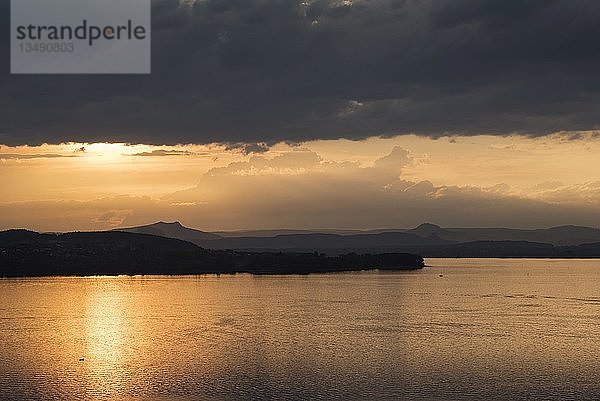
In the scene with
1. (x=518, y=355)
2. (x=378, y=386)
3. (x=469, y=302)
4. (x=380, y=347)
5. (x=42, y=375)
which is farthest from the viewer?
(x=469, y=302)

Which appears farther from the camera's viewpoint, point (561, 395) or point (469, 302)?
point (469, 302)

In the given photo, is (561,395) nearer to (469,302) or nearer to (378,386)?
(378,386)

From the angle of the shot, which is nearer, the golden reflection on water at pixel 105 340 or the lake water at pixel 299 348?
the lake water at pixel 299 348

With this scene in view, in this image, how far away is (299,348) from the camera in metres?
62.8

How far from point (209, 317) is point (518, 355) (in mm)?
40236

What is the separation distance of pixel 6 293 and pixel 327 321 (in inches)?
2778

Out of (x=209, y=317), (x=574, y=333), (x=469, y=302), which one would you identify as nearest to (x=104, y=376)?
(x=209, y=317)

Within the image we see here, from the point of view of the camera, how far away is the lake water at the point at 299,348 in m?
47.4

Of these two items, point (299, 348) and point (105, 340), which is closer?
point (299, 348)

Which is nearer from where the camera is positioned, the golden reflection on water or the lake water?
the lake water

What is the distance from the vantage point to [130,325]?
8306cm

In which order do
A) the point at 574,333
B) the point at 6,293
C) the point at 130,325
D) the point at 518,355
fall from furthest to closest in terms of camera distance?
the point at 6,293 < the point at 130,325 < the point at 574,333 < the point at 518,355

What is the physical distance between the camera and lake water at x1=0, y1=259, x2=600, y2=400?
47.4 m

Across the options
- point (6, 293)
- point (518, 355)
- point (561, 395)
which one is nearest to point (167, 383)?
point (561, 395)
